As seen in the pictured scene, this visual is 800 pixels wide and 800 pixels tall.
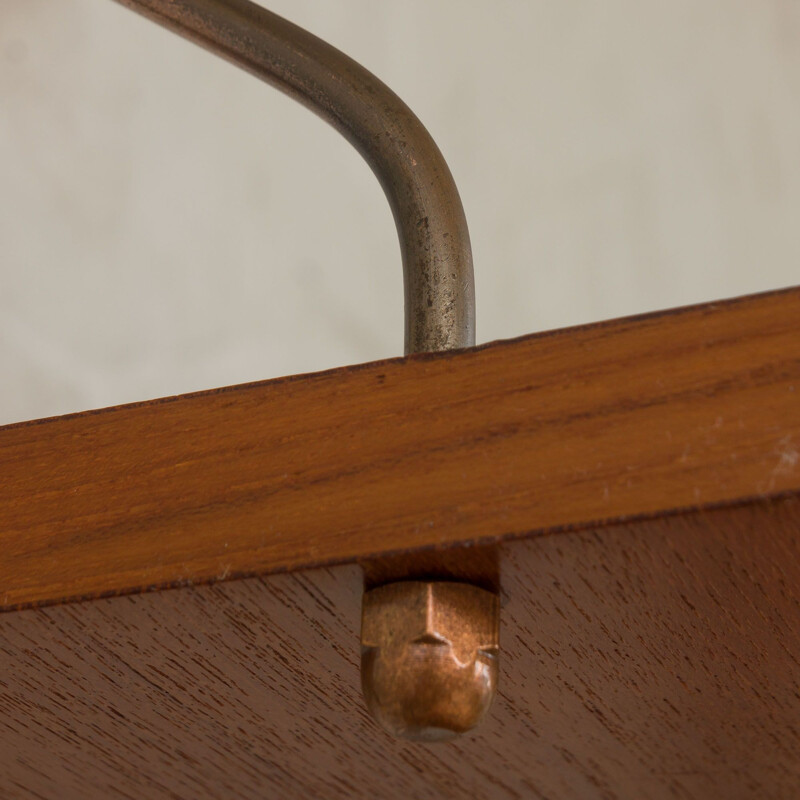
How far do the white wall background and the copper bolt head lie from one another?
1.84 feet

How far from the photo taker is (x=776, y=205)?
32.3 inches

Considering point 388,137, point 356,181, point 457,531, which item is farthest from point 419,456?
point 356,181

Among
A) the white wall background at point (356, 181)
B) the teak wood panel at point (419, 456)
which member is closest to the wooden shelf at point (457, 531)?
the teak wood panel at point (419, 456)

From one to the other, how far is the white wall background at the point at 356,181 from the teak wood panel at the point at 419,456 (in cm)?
54

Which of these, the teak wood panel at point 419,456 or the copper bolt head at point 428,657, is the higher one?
the teak wood panel at point 419,456

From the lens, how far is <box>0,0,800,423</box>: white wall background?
29.7 inches

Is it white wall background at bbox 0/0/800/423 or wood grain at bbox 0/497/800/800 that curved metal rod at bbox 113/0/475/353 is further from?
white wall background at bbox 0/0/800/423

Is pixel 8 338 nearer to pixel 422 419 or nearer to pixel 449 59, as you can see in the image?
pixel 449 59

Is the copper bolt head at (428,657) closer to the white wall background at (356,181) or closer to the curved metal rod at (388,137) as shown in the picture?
the curved metal rod at (388,137)

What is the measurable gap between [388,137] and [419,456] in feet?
0.43

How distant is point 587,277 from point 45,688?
62 centimetres

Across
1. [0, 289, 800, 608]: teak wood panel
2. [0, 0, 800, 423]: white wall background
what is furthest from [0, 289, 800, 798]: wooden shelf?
[0, 0, 800, 423]: white wall background

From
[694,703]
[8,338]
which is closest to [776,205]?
[8,338]

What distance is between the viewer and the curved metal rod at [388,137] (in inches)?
11.0
